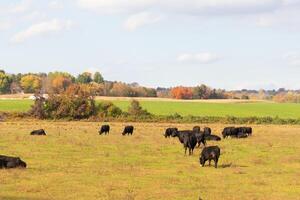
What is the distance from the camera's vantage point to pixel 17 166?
23.7m

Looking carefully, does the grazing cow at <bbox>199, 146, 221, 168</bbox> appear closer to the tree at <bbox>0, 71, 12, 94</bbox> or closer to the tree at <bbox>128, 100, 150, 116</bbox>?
the tree at <bbox>128, 100, 150, 116</bbox>

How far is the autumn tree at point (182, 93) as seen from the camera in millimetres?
172625

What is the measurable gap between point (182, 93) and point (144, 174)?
15171 cm

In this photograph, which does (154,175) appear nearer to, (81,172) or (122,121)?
(81,172)

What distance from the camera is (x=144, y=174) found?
22.4 m

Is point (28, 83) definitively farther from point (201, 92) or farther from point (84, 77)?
point (201, 92)

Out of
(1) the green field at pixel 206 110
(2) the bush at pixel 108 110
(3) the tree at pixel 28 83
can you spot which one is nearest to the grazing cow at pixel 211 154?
(2) the bush at pixel 108 110

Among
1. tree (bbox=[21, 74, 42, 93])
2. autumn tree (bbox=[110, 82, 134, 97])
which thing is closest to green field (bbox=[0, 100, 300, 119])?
autumn tree (bbox=[110, 82, 134, 97])

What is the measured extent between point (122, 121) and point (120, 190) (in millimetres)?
53587

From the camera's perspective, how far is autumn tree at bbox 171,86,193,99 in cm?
17262

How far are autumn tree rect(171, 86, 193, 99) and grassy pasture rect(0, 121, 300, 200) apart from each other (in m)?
138

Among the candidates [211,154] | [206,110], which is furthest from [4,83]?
[211,154]

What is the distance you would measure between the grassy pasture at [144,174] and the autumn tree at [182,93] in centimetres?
13814

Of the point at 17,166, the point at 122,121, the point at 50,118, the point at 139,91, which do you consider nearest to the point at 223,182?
the point at 17,166
